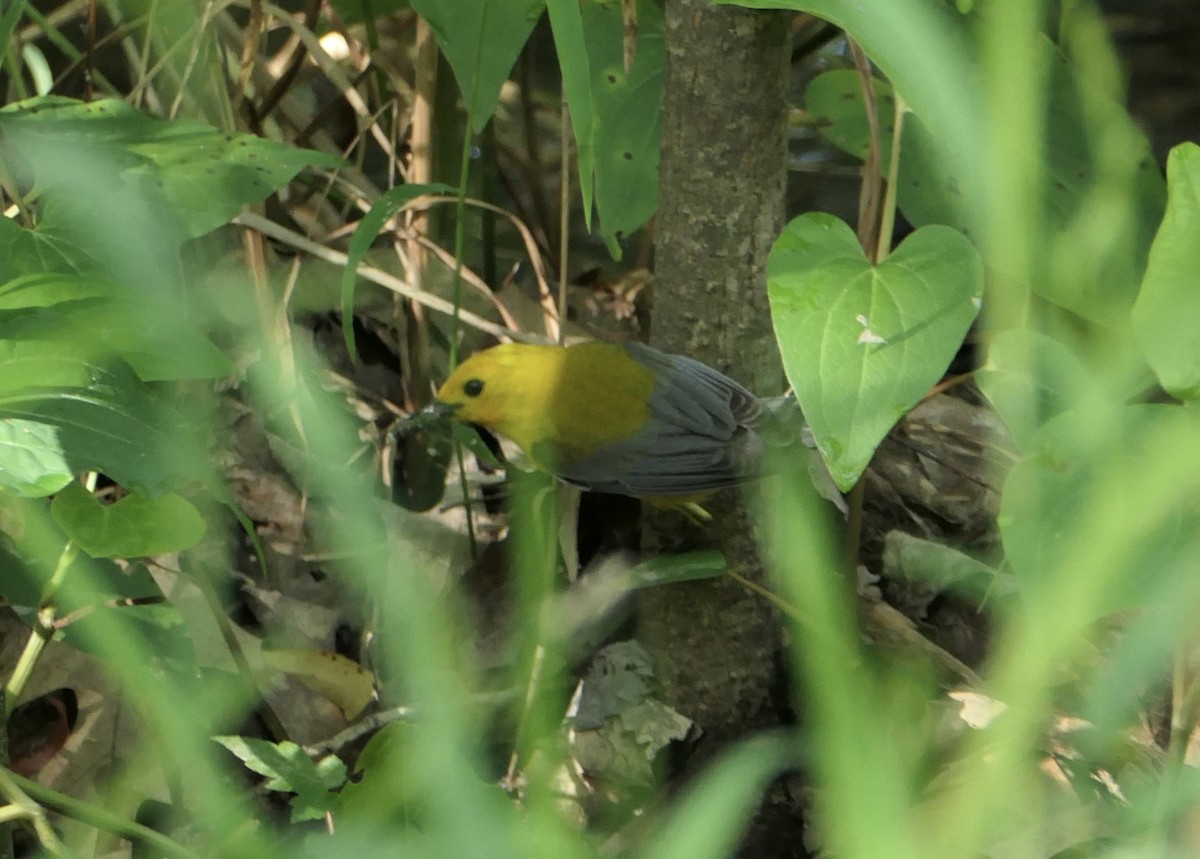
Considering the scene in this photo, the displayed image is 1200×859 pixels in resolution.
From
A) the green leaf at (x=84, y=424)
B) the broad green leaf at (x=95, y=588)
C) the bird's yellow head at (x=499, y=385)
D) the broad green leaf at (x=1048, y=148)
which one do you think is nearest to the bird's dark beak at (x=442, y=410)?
the bird's yellow head at (x=499, y=385)

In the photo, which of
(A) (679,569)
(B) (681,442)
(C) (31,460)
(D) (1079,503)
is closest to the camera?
(D) (1079,503)

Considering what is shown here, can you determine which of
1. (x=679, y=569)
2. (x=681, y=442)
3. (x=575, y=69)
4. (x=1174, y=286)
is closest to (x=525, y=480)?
(x=681, y=442)

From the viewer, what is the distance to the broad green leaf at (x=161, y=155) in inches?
66.4

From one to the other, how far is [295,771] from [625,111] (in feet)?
3.87

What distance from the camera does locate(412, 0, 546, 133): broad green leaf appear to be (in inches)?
66.4

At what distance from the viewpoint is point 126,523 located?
141 cm

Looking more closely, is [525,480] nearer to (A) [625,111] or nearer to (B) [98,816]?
Result: (A) [625,111]

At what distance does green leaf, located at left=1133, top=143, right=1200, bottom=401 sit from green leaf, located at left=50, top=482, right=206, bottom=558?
1042 millimetres

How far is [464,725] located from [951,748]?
98cm

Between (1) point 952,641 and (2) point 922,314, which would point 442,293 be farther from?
(2) point 922,314

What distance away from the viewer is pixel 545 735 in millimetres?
822

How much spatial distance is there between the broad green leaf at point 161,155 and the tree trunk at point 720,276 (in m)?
0.54

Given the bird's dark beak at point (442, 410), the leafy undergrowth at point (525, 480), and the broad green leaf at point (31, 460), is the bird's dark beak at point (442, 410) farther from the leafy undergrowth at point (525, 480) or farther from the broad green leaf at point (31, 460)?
the broad green leaf at point (31, 460)

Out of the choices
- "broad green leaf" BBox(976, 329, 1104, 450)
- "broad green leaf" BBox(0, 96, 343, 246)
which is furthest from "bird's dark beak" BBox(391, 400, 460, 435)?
"broad green leaf" BBox(976, 329, 1104, 450)
